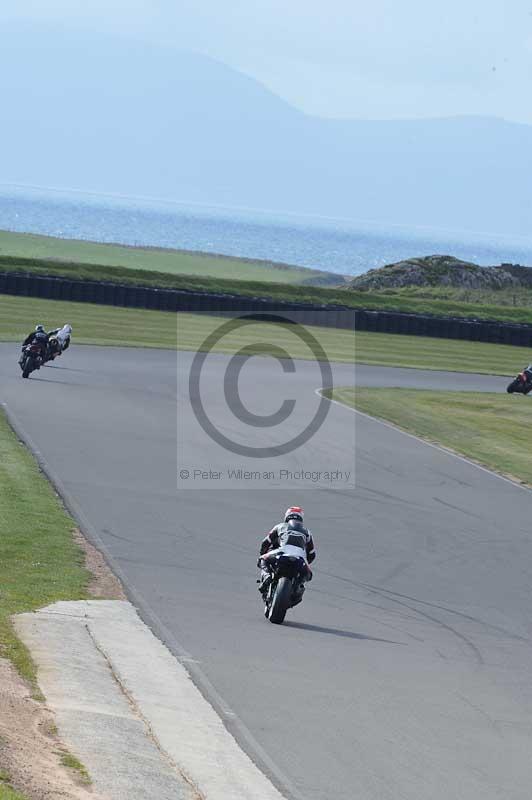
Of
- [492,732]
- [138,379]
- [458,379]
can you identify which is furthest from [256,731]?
[458,379]

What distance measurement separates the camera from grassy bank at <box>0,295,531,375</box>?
5088cm

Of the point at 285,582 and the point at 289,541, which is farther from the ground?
the point at 289,541

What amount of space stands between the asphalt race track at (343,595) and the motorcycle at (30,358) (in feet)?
11.4

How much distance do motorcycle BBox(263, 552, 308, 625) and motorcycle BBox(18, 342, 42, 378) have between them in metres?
21.9

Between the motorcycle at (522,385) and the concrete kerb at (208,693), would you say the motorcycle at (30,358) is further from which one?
the motorcycle at (522,385)

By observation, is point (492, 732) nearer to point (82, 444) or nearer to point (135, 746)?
point (135, 746)

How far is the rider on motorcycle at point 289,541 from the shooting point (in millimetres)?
13891

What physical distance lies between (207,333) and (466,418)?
66.7 feet

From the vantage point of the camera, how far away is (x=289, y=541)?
1388 centimetres

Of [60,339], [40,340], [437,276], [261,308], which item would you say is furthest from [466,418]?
[437,276]

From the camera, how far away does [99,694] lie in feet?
33.0

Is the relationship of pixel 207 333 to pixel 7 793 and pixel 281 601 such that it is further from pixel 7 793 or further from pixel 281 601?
pixel 7 793

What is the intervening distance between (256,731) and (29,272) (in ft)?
177

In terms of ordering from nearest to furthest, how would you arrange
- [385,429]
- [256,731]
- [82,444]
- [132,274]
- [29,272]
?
[256,731] → [82,444] → [385,429] → [29,272] → [132,274]
